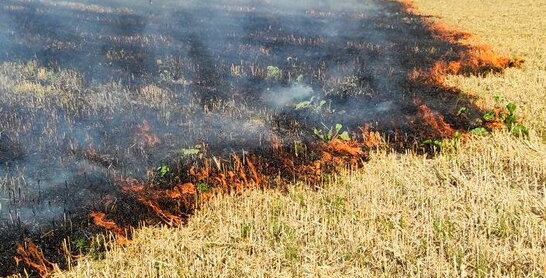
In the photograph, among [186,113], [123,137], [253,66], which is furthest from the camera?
[253,66]

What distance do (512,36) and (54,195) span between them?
698 inches

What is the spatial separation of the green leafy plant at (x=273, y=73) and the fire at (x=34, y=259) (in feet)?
27.0

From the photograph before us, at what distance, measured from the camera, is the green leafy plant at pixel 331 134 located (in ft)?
26.3

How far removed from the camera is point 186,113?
30.7 feet

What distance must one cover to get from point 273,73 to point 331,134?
4.50 m

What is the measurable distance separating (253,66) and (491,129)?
711 cm

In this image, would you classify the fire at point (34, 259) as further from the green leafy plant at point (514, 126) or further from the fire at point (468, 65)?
the fire at point (468, 65)

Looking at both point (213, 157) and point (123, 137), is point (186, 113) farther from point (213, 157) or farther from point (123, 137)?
point (213, 157)

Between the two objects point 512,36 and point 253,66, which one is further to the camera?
point 512,36

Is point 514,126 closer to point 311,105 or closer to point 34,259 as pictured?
point 311,105

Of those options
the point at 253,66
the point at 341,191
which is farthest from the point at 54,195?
the point at 253,66

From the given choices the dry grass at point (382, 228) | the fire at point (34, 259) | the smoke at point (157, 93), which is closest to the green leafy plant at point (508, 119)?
the dry grass at point (382, 228)

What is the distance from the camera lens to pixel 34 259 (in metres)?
4.81

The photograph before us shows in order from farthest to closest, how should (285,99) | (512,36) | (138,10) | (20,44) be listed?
1. (138,10)
2. (512,36)
3. (20,44)
4. (285,99)
